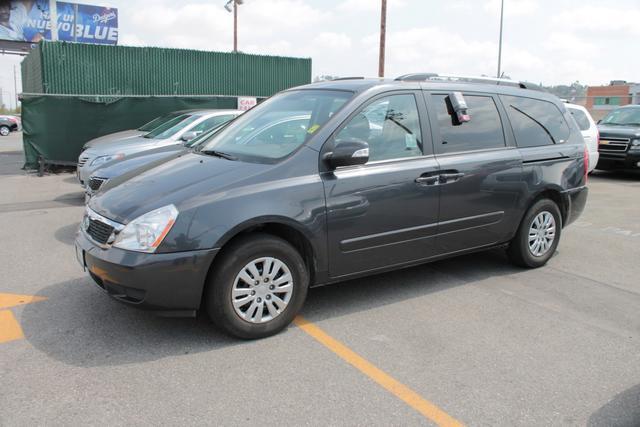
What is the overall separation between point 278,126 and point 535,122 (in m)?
2.66

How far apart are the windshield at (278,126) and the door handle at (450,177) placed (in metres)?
1.05

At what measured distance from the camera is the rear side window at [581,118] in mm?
11300

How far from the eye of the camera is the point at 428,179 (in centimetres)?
456

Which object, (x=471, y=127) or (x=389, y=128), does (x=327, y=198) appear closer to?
(x=389, y=128)

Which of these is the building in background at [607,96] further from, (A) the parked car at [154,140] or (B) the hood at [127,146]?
(B) the hood at [127,146]

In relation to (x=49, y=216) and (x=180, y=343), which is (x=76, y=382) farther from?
(x=49, y=216)

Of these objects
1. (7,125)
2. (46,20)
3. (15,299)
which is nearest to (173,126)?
(15,299)

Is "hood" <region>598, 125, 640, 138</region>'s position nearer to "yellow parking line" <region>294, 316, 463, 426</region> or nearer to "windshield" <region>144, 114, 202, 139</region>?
"windshield" <region>144, 114, 202, 139</region>

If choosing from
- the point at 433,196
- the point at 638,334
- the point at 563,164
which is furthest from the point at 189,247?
the point at 563,164

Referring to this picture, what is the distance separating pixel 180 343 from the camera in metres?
3.82

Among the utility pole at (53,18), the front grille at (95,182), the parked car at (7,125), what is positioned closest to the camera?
the front grille at (95,182)

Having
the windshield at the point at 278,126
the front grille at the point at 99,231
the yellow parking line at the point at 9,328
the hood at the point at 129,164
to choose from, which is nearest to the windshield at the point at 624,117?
the windshield at the point at 278,126

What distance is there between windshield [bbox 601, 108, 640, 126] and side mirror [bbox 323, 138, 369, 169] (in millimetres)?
12642

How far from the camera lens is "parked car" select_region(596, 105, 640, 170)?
507 inches
